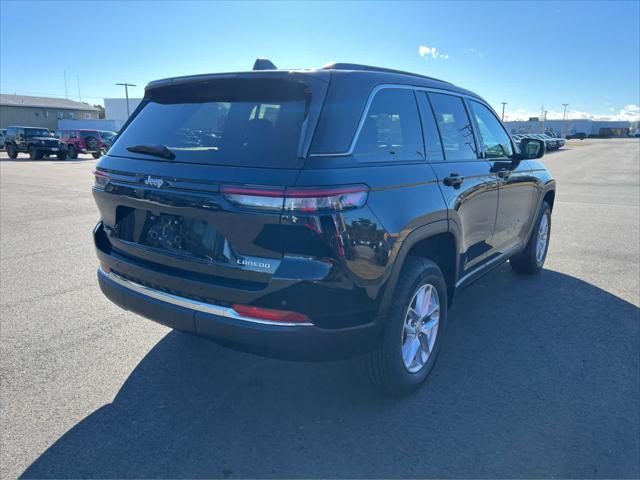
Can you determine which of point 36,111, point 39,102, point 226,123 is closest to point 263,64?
point 226,123

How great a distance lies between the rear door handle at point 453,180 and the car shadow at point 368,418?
1.28 metres

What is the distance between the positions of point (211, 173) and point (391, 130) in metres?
1.10

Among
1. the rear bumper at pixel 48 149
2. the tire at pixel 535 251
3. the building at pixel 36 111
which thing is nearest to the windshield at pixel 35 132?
the rear bumper at pixel 48 149

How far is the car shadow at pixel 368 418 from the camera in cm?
246

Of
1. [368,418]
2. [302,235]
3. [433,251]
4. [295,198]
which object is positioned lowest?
[368,418]

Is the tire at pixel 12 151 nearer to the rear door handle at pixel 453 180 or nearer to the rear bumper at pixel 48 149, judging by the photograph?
the rear bumper at pixel 48 149

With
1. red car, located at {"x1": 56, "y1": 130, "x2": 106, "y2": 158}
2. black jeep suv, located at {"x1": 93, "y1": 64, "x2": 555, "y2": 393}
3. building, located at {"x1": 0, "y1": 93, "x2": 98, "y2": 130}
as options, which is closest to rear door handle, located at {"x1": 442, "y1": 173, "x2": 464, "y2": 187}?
black jeep suv, located at {"x1": 93, "y1": 64, "x2": 555, "y2": 393}

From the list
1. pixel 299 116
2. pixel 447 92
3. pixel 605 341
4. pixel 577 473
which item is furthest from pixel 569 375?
pixel 299 116

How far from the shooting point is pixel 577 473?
2434 mm

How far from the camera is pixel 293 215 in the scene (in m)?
2.25

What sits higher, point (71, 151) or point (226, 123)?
point (226, 123)

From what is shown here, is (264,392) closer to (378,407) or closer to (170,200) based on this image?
Answer: (378,407)

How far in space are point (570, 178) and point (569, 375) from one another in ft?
54.9

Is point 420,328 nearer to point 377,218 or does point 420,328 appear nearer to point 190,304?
point 377,218
